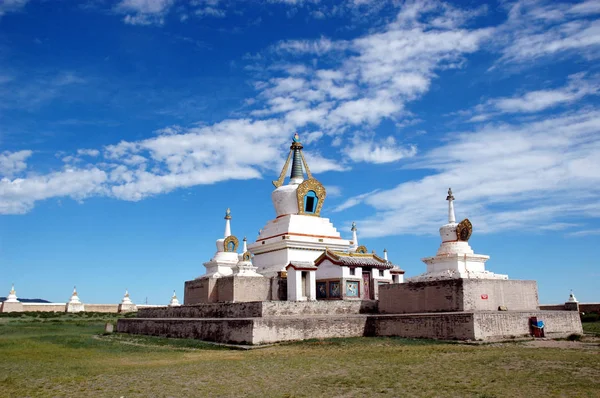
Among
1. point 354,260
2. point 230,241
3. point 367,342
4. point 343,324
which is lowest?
point 367,342

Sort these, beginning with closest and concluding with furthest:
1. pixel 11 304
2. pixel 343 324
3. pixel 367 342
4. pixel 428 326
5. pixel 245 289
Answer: pixel 367 342, pixel 428 326, pixel 343 324, pixel 245 289, pixel 11 304

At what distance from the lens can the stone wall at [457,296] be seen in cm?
1839

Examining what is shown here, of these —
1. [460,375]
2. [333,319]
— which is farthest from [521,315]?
[460,375]

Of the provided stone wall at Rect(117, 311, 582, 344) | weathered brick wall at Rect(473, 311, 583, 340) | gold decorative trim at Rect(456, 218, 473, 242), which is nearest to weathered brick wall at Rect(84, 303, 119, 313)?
stone wall at Rect(117, 311, 582, 344)

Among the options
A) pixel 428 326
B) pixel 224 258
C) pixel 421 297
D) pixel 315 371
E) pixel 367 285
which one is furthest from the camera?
pixel 224 258

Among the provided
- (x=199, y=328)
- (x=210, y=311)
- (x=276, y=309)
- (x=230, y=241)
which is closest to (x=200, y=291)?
(x=230, y=241)

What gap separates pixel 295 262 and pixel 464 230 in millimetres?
7926

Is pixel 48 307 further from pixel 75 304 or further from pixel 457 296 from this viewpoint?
pixel 457 296

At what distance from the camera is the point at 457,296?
1833cm

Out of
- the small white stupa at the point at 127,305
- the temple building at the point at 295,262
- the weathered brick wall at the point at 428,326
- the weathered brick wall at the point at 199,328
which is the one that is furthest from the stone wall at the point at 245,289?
the small white stupa at the point at 127,305

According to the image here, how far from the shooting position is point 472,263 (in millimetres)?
24984

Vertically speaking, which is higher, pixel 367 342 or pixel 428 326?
pixel 428 326

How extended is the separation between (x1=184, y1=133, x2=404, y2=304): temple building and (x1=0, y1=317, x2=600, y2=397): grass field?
766 cm

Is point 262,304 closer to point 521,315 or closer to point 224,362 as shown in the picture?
point 224,362
